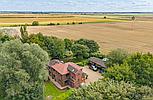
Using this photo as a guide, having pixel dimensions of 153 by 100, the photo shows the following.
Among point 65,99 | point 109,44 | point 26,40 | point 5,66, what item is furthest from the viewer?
point 109,44

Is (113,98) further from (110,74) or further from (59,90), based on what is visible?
(59,90)

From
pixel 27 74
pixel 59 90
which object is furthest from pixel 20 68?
pixel 59 90

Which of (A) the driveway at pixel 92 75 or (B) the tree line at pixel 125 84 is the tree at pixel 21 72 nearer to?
(B) the tree line at pixel 125 84

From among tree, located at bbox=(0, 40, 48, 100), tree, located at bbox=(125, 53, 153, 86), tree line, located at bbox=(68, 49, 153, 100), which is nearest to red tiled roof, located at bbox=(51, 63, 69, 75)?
tree, located at bbox=(0, 40, 48, 100)

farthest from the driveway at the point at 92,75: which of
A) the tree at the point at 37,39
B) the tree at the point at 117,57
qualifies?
the tree at the point at 37,39

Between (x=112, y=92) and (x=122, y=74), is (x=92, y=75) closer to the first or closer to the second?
(x=122, y=74)

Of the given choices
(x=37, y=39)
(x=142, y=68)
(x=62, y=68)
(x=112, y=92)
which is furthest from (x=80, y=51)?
(x=112, y=92)
